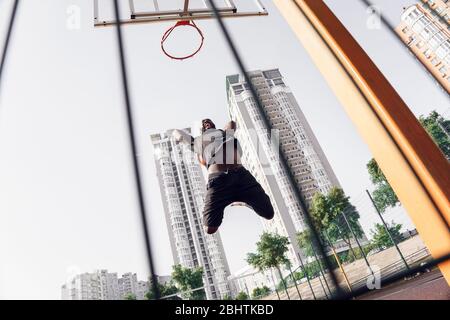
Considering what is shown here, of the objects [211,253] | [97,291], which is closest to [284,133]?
[211,253]

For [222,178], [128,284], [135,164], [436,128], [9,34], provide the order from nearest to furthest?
[135,164] < [9,34] < [222,178] < [436,128] < [128,284]

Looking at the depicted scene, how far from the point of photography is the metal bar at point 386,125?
0.86m

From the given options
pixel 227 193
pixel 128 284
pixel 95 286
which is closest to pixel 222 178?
pixel 227 193

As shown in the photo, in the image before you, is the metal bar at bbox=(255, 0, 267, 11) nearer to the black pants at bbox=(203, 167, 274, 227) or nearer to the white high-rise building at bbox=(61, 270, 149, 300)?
the black pants at bbox=(203, 167, 274, 227)

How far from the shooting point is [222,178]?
1.76 metres

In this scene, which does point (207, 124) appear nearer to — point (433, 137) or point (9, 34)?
point (9, 34)

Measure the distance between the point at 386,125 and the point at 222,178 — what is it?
1.03m

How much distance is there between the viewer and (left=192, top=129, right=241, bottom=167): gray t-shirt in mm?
1802

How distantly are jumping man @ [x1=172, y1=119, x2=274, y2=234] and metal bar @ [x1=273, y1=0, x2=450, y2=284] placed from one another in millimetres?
806

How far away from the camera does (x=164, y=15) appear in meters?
2.52

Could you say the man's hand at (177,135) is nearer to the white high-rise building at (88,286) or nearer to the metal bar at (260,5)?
the metal bar at (260,5)

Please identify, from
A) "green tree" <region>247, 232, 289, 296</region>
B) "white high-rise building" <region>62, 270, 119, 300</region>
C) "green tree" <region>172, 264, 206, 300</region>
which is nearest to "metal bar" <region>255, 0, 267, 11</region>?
"green tree" <region>247, 232, 289, 296</region>

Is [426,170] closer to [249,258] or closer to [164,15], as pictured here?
[164,15]

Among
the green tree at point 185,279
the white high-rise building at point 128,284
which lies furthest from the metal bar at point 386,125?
the white high-rise building at point 128,284
